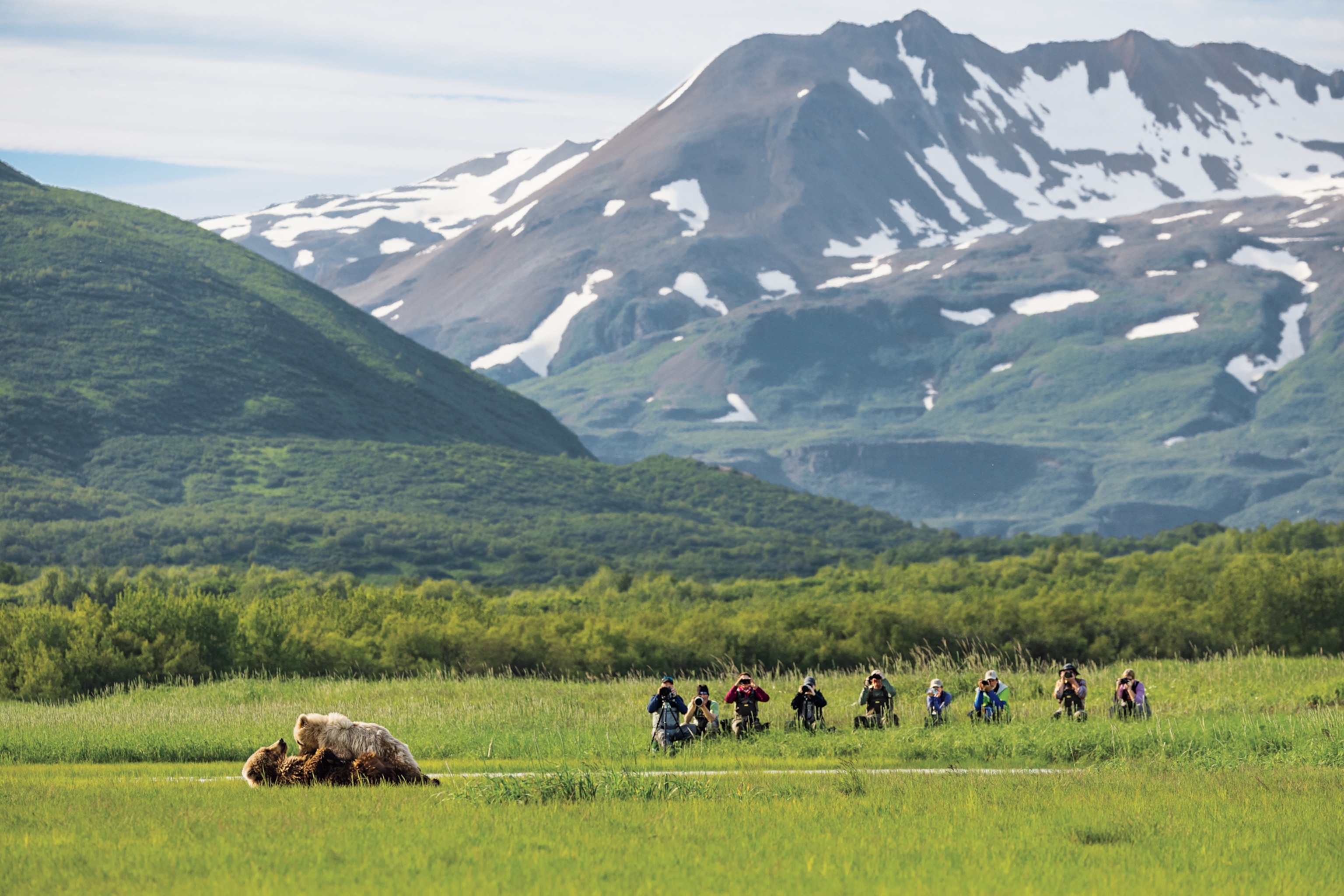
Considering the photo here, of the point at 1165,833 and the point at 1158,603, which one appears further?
the point at 1158,603

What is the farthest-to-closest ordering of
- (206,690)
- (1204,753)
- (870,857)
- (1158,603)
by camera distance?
(1158,603) < (206,690) < (1204,753) < (870,857)

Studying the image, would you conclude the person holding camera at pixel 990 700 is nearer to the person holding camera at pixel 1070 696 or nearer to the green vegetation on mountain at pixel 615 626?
the person holding camera at pixel 1070 696

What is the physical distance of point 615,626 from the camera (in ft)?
266

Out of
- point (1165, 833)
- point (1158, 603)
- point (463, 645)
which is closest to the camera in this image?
point (1165, 833)

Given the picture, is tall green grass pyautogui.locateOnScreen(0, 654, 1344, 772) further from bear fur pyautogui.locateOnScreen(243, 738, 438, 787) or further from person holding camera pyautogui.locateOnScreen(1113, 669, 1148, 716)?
bear fur pyautogui.locateOnScreen(243, 738, 438, 787)

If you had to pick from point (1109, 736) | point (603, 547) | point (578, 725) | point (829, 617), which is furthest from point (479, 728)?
point (603, 547)

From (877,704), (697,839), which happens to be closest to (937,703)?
(877,704)

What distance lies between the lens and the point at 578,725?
4403cm

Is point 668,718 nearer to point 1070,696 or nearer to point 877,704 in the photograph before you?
point 877,704

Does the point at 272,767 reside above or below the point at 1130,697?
above

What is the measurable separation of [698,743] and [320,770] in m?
11.0

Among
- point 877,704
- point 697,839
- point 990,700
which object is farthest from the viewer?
point 990,700

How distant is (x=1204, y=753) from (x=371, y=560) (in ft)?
453

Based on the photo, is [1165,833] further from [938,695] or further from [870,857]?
[938,695]
